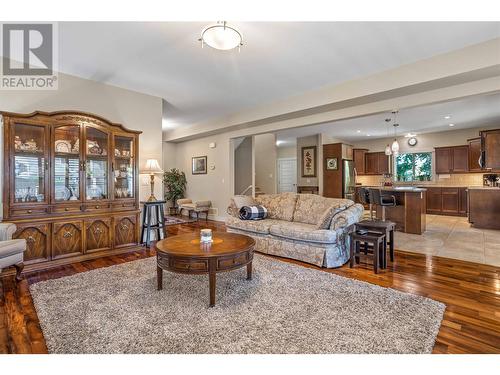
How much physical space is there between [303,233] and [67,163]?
340 cm

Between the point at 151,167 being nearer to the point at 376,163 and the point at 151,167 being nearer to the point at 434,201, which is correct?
the point at 376,163

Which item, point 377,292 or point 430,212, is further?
point 430,212

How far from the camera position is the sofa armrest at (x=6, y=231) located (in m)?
2.77

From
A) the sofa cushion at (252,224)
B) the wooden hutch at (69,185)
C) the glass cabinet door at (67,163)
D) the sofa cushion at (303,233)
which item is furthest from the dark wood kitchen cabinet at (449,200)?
the glass cabinet door at (67,163)

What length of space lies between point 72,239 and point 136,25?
2.83 meters

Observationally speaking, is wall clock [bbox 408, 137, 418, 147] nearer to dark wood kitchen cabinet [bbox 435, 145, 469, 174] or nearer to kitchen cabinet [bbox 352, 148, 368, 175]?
dark wood kitchen cabinet [bbox 435, 145, 469, 174]

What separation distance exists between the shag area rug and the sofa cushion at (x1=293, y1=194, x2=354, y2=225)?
104cm

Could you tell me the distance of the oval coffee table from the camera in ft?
7.48

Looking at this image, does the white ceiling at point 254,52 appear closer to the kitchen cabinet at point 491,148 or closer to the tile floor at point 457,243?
the tile floor at point 457,243

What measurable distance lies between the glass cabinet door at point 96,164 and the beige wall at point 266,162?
18.0ft

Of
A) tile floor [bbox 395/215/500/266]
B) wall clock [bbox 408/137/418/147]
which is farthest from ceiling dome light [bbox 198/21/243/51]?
wall clock [bbox 408/137/418/147]
